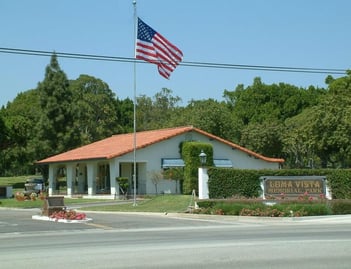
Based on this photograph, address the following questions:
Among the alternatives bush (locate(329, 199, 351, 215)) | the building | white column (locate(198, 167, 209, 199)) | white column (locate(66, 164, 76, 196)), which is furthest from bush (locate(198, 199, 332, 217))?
white column (locate(66, 164, 76, 196))

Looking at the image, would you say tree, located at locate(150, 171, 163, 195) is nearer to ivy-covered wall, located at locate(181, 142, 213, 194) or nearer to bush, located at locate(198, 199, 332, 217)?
ivy-covered wall, located at locate(181, 142, 213, 194)

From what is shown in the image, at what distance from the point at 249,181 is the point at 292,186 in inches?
95.3

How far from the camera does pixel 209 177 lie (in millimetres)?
31766

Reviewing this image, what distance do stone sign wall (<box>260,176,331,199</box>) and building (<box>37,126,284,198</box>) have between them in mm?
14392

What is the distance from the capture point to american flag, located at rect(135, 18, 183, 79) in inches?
1117

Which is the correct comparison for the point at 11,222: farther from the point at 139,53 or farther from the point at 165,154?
the point at 165,154

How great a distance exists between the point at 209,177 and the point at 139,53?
7.95 meters

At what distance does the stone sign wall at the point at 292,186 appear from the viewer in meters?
32.0

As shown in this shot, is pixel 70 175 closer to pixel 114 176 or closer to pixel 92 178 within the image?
pixel 92 178

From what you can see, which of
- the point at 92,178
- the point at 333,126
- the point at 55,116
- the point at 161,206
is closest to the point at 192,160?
the point at 92,178

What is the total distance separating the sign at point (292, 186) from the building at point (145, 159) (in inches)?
567

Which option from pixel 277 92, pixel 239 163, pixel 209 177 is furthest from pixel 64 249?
pixel 277 92

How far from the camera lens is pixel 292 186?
105ft

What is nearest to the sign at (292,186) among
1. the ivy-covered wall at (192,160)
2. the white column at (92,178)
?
the ivy-covered wall at (192,160)
